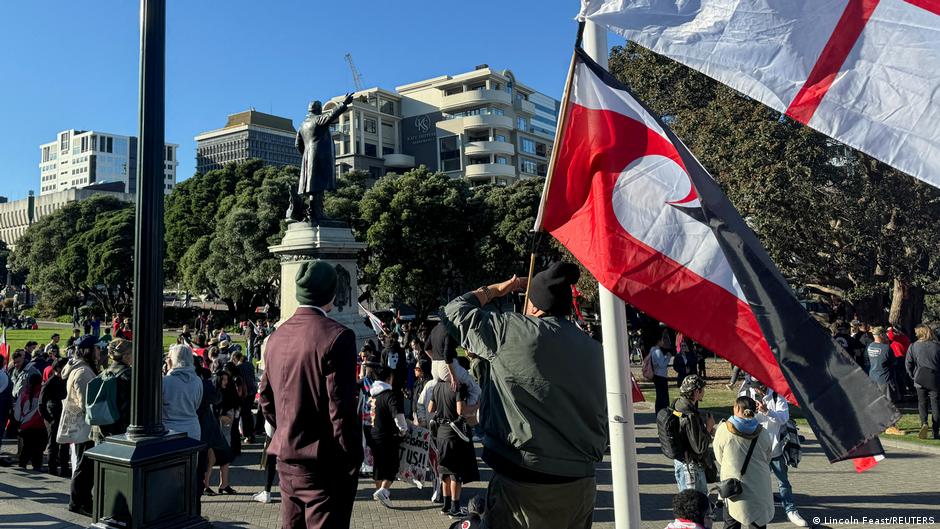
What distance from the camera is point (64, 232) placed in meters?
61.2

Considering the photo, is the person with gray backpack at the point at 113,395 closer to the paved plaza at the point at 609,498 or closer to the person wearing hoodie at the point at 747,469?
the paved plaza at the point at 609,498

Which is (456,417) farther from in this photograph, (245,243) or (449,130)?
(449,130)

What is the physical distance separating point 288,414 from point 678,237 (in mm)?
2317

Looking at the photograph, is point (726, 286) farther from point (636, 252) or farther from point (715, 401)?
point (715, 401)

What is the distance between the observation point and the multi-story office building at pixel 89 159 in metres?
177

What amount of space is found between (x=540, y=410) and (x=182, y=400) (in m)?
4.63

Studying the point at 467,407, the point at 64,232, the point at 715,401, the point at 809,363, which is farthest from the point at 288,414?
the point at 64,232

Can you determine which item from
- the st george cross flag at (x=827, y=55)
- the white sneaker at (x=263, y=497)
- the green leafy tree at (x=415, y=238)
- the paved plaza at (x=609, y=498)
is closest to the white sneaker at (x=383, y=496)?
the paved plaza at (x=609, y=498)

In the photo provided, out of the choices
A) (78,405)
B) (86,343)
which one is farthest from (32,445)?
(78,405)

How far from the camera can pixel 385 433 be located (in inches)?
311

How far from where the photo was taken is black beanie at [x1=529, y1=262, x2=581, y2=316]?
337 cm

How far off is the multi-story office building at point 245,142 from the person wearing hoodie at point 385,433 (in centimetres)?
10564

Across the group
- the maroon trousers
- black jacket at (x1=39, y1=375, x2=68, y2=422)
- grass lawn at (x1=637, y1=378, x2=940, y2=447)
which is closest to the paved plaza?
black jacket at (x1=39, y1=375, x2=68, y2=422)

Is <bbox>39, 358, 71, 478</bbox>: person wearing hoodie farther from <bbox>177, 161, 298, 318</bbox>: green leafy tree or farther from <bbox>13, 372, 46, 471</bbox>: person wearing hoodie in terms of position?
<bbox>177, 161, 298, 318</bbox>: green leafy tree
